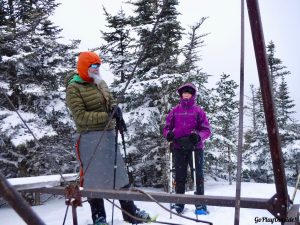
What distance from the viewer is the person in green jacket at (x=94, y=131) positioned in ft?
13.0

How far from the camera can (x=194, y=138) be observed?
512 centimetres

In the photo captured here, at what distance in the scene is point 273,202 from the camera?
2.30 m

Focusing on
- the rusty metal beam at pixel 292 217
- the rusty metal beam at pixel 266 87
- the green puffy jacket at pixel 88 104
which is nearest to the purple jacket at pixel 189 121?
the green puffy jacket at pixel 88 104

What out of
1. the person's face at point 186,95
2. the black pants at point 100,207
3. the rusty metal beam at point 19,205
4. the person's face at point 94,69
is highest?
the person's face at point 94,69

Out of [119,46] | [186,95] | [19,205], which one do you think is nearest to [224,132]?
[119,46]

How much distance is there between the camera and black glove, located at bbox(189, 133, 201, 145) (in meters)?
5.12

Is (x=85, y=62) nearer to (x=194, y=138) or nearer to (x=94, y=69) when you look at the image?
(x=94, y=69)

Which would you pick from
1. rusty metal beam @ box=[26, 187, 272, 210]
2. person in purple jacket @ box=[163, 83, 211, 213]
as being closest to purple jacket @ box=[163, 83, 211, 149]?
person in purple jacket @ box=[163, 83, 211, 213]

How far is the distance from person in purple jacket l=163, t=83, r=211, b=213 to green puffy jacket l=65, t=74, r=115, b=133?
1490 millimetres

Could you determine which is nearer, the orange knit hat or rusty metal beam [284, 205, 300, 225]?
rusty metal beam [284, 205, 300, 225]

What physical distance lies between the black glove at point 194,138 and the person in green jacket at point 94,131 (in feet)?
4.68

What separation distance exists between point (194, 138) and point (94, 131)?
5.74 feet

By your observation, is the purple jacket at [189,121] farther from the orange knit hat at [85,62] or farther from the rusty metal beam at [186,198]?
the rusty metal beam at [186,198]

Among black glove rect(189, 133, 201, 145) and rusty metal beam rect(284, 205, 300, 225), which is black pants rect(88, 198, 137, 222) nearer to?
black glove rect(189, 133, 201, 145)
